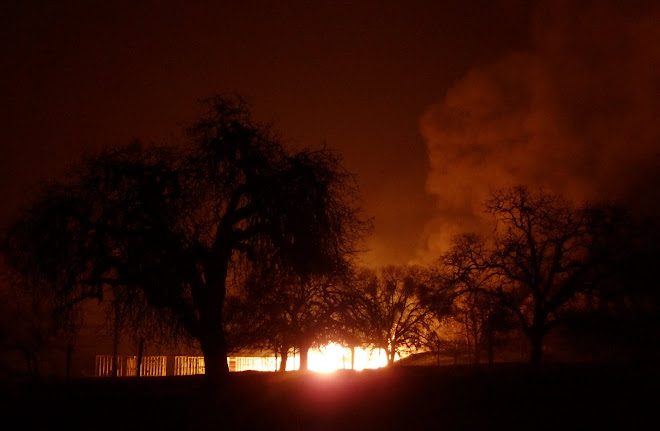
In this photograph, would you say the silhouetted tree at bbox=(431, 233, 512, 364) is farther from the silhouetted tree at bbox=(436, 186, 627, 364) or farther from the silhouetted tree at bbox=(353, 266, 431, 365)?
the silhouetted tree at bbox=(353, 266, 431, 365)

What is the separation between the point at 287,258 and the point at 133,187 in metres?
4.92

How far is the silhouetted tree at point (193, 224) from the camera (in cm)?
1538

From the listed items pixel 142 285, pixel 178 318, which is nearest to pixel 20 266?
pixel 142 285

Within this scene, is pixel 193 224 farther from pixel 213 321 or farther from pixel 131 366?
pixel 131 366

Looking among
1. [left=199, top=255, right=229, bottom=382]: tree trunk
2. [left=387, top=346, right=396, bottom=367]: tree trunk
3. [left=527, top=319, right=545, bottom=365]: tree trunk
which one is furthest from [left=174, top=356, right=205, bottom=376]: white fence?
[left=199, top=255, right=229, bottom=382]: tree trunk

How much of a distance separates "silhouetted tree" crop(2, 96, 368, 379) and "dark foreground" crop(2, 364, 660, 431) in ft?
9.31

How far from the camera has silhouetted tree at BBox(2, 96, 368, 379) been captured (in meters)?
15.4

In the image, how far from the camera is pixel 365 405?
43.5 ft

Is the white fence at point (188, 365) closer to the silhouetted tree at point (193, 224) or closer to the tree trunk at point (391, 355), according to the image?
the tree trunk at point (391, 355)

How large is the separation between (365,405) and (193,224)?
701 cm

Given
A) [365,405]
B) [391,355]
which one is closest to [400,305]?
[391,355]

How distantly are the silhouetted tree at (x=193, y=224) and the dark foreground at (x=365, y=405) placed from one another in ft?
9.31

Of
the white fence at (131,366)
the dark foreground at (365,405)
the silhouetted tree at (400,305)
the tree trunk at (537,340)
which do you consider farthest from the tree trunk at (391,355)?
the dark foreground at (365,405)

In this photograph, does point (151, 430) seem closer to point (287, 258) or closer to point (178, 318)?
point (178, 318)
